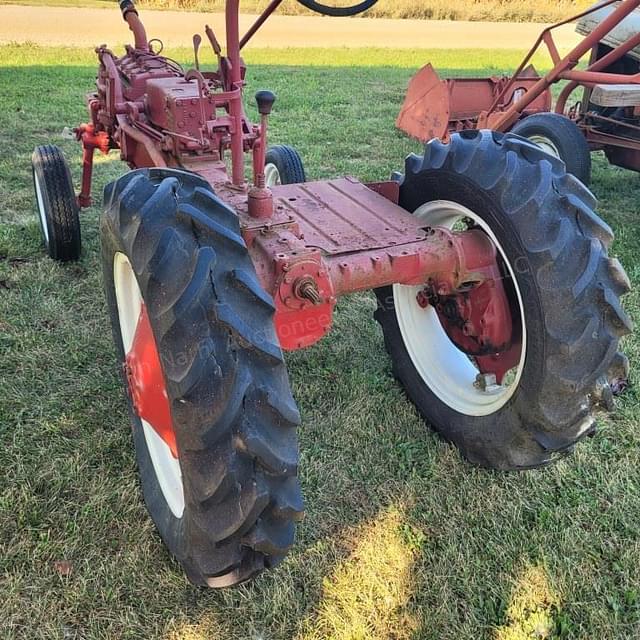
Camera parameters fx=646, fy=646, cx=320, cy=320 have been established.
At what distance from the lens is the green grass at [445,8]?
20391mm

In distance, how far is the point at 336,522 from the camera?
7.07 feet

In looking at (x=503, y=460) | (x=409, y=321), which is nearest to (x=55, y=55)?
(x=409, y=321)

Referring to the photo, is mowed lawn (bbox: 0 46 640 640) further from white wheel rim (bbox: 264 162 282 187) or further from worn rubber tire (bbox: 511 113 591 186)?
worn rubber tire (bbox: 511 113 591 186)

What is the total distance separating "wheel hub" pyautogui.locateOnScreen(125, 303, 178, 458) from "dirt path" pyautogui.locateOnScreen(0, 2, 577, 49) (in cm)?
1296

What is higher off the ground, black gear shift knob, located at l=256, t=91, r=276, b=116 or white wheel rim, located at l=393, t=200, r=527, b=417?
black gear shift knob, located at l=256, t=91, r=276, b=116

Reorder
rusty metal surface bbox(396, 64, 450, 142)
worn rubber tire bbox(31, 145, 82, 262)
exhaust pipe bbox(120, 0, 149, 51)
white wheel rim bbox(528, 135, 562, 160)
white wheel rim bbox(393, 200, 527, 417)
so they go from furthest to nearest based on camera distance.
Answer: rusty metal surface bbox(396, 64, 450, 142) → white wheel rim bbox(528, 135, 562, 160) → exhaust pipe bbox(120, 0, 149, 51) → worn rubber tire bbox(31, 145, 82, 262) → white wheel rim bbox(393, 200, 527, 417)

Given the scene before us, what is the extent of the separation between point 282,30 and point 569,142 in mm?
15218

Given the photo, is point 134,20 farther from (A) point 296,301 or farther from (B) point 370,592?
(B) point 370,592

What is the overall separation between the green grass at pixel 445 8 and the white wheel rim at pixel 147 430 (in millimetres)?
20525

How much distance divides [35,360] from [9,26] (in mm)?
15046

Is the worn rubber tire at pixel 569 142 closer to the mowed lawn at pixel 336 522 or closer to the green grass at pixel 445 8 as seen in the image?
the mowed lawn at pixel 336 522

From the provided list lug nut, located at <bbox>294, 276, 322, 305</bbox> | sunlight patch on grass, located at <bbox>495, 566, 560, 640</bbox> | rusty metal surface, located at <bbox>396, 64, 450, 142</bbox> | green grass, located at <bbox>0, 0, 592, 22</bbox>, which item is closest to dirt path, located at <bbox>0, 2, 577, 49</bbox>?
green grass, located at <bbox>0, 0, 592, 22</bbox>

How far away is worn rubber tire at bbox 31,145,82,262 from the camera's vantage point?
3475 millimetres

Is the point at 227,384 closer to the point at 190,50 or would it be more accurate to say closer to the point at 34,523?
the point at 34,523
